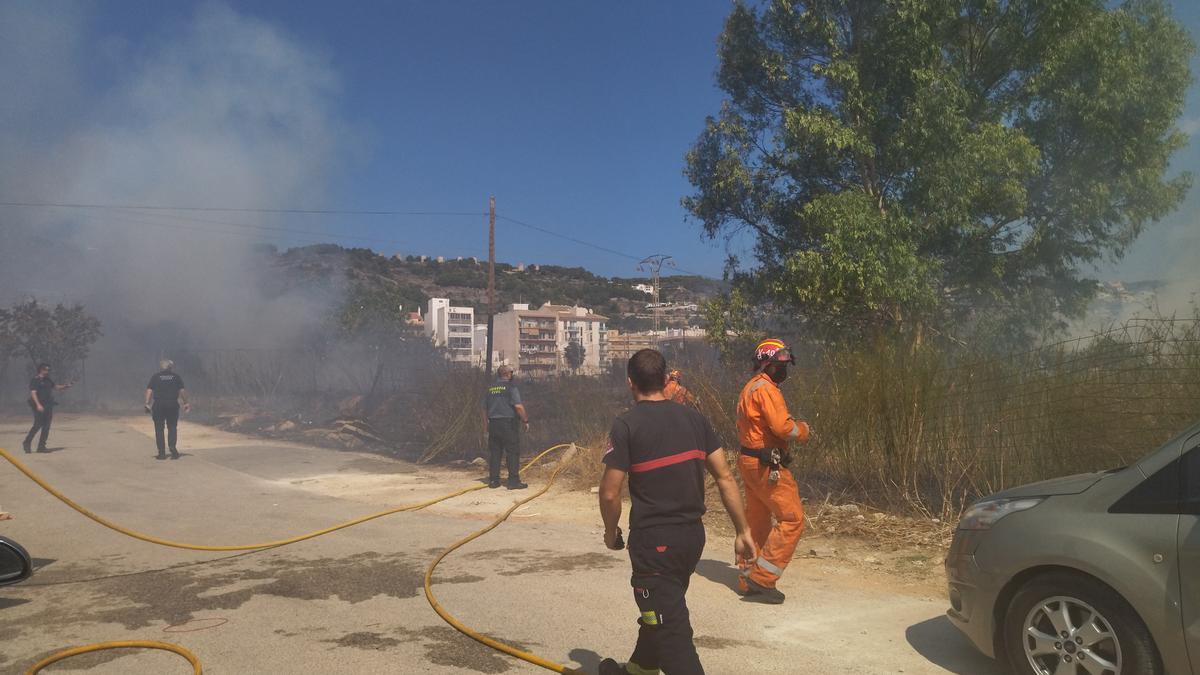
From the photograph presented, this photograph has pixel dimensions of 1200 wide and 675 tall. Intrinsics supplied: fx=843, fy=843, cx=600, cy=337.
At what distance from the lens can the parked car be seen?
351 cm

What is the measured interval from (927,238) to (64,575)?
38.1 feet

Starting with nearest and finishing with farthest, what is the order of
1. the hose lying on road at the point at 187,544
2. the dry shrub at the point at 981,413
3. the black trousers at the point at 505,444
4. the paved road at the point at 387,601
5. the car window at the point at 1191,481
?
the car window at the point at 1191,481 → the paved road at the point at 387,601 → the dry shrub at the point at 981,413 → the hose lying on road at the point at 187,544 → the black trousers at the point at 505,444

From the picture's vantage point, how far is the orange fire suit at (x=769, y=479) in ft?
18.6

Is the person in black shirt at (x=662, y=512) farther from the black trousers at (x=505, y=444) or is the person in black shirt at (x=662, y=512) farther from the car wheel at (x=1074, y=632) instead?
the black trousers at (x=505, y=444)

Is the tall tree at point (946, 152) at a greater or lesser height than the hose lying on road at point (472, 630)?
greater

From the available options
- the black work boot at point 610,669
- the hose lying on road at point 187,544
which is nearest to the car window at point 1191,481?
the black work boot at point 610,669

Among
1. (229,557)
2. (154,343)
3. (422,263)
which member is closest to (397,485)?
(229,557)

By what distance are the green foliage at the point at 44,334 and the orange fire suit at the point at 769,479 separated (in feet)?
97.6

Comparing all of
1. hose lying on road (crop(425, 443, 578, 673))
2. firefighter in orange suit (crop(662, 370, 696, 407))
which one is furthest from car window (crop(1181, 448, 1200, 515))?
firefighter in orange suit (crop(662, 370, 696, 407))

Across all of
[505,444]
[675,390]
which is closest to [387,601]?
[675,390]

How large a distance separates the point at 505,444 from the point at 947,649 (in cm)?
735

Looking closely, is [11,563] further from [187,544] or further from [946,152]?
[946,152]

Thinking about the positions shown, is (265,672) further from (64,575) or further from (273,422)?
(273,422)

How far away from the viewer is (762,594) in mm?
5820
